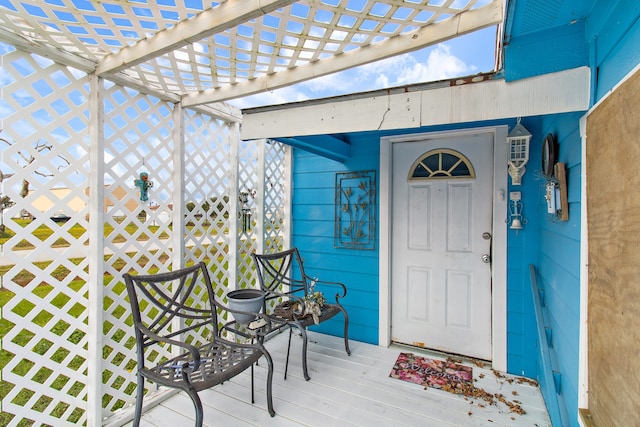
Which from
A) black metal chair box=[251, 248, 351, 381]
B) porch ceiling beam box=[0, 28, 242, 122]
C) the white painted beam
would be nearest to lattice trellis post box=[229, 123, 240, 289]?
black metal chair box=[251, 248, 351, 381]

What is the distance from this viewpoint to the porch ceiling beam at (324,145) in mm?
2510

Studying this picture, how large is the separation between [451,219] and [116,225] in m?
2.53

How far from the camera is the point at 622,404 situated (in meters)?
0.89

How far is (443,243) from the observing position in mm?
2734

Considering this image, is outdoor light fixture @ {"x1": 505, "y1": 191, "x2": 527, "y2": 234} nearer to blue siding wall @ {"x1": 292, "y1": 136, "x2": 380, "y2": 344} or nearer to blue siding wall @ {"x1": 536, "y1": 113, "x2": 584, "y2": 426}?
blue siding wall @ {"x1": 536, "y1": 113, "x2": 584, "y2": 426}

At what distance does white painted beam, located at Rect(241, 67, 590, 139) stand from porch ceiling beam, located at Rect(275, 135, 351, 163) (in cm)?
44

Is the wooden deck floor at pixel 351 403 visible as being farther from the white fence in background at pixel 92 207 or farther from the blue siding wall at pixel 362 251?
the white fence in background at pixel 92 207

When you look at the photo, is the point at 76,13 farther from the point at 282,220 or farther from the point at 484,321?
the point at 484,321

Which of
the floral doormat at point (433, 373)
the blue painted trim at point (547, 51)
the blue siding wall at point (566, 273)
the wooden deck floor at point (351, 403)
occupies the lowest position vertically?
the wooden deck floor at point (351, 403)

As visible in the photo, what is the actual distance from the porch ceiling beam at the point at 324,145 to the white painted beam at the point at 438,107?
442 mm

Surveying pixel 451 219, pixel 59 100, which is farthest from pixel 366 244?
pixel 59 100

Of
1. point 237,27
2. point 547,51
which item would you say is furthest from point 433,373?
point 237,27

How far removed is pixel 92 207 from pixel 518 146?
107 inches

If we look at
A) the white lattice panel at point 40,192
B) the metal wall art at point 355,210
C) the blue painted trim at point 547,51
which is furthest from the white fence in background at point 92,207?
the blue painted trim at point 547,51
